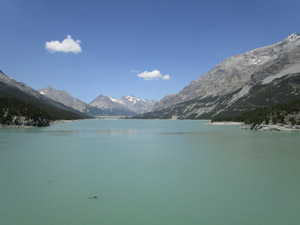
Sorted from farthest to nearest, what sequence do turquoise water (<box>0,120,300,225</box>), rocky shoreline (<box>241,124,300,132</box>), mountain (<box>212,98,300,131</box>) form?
mountain (<box>212,98,300,131</box>) < rocky shoreline (<box>241,124,300,132</box>) < turquoise water (<box>0,120,300,225</box>)

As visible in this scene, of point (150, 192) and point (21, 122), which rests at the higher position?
point (21, 122)

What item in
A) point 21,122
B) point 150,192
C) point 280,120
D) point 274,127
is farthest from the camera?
point 21,122

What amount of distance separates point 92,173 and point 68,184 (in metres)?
3.62

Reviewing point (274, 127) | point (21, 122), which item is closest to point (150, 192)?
point (274, 127)

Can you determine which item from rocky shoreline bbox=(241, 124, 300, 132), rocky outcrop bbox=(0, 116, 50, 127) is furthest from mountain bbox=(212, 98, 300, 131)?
rocky outcrop bbox=(0, 116, 50, 127)

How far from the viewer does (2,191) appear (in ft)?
55.5

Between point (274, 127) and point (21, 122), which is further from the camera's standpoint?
point (21, 122)

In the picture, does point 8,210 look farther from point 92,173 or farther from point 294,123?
point 294,123

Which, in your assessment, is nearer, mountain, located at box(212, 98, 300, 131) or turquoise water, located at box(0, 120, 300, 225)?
turquoise water, located at box(0, 120, 300, 225)

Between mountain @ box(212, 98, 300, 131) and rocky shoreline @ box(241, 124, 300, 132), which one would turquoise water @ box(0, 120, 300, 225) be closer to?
rocky shoreline @ box(241, 124, 300, 132)

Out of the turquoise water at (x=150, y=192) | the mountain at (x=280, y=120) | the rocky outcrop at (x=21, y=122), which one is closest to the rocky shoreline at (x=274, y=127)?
the mountain at (x=280, y=120)

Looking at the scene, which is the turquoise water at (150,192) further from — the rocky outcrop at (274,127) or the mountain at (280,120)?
the mountain at (280,120)

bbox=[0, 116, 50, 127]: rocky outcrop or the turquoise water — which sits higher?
bbox=[0, 116, 50, 127]: rocky outcrop

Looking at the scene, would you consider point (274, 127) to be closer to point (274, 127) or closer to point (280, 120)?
point (274, 127)
